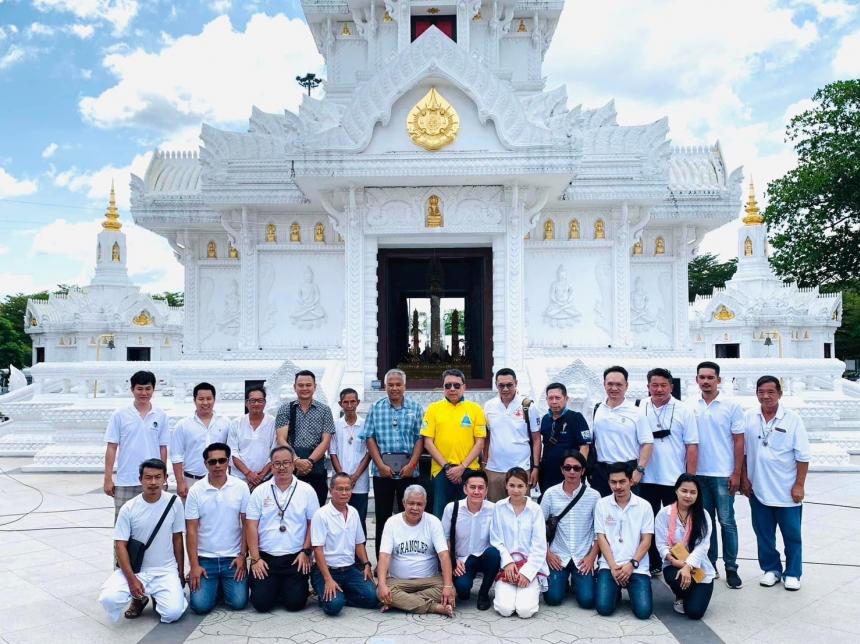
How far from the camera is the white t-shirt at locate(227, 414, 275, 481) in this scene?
6.35m

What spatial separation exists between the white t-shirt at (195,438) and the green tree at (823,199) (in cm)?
3070

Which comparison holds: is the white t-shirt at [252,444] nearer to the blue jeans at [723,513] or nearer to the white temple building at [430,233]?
the white temple building at [430,233]

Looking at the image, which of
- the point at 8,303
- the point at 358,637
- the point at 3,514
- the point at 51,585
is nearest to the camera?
the point at 358,637

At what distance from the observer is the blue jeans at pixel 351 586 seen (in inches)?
207

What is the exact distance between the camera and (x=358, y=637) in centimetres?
477

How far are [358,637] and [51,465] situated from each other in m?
9.05

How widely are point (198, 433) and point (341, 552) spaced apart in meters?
1.93

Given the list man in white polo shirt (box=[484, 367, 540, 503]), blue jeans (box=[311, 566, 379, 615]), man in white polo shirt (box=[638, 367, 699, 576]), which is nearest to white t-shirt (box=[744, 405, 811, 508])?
man in white polo shirt (box=[638, 367, 699, 576])

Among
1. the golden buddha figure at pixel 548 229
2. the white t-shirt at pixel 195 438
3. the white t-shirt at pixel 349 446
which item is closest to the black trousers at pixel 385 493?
the white t-shirt at pixel 349 446

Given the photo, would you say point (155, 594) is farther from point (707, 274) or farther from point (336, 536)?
point (707, 274)

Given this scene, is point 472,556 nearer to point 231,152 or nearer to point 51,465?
point 51,465

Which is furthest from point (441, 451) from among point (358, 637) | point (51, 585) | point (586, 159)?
point (586, 159)

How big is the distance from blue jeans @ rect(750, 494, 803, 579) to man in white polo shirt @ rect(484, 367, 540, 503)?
6.34ft

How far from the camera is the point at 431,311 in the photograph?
1440 cm
